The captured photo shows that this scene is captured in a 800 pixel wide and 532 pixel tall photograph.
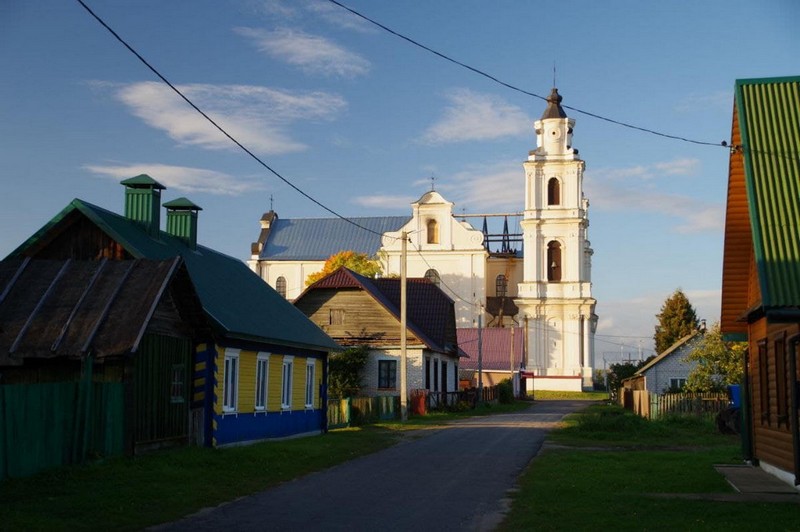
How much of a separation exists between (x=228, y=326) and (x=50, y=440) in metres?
7.11

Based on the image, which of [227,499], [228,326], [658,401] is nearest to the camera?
[227,499]

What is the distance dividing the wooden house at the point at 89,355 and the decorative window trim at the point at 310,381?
10.0 m

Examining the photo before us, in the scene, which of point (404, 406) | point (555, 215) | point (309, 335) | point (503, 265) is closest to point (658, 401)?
point (404, 406)

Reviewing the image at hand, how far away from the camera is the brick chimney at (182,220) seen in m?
27.4

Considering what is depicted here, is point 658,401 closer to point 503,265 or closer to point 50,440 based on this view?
point 50,440

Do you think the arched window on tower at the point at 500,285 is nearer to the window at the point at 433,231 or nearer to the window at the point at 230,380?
the window at the point at 433,231

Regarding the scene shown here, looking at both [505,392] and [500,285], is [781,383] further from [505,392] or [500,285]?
[500,285]

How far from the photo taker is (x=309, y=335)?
30859mm

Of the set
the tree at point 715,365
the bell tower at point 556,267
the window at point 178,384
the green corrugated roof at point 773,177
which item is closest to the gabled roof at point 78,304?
the window at point 178,384

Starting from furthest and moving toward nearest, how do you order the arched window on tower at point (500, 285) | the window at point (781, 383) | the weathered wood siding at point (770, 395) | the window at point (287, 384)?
1. the arched window on tower at point (500, 285)
2. the window at point (287, 384)
3. the window at point (781, 383)
4. the weathered wood siding at point (770, 395)

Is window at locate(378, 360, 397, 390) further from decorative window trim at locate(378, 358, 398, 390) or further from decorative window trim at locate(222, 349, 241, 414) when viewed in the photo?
decorative window trim at locate(222, 349, 241, 414)

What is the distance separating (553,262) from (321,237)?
26986 mm

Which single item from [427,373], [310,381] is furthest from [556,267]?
[310,381]

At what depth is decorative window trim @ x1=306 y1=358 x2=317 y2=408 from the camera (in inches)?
1229
